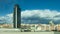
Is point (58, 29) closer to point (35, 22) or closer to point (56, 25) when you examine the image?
point (56, 25)

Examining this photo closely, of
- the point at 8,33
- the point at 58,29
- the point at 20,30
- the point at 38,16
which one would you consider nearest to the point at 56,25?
the point at 58,29

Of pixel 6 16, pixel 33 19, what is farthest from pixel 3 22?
pixel 33 19

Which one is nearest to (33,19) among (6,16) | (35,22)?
(35,22)

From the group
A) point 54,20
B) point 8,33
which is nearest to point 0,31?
point 8,33

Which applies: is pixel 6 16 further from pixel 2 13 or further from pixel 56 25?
pixel 56 25

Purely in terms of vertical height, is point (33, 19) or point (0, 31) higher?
point (33, 19)

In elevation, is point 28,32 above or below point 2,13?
below

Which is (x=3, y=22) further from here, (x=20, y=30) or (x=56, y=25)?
(x=56, y=25)
